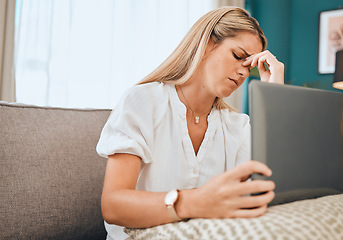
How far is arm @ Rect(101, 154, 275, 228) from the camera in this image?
57 cm

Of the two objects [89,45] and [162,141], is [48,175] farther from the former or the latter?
[89,45]

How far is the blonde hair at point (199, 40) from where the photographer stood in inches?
42.5

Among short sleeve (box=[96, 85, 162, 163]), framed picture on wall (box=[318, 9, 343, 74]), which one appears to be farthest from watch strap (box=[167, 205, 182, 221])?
framed picture on wall (box=[318, 9, 343, 74])

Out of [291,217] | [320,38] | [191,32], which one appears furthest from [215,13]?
[320,38]

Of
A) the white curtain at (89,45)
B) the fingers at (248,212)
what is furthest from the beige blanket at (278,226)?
the white curtain at (89,45)

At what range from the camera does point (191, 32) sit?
1104 millimetres

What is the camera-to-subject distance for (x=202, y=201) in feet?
1.93

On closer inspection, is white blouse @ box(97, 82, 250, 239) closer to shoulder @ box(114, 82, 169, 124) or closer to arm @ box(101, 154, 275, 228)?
shoulder @ box(114, 82, 169, 124)

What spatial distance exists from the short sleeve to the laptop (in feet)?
1.14

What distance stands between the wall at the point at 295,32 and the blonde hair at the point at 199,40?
2.74 m

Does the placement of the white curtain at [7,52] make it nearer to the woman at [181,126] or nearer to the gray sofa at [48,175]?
the gray sofa at [48,175]

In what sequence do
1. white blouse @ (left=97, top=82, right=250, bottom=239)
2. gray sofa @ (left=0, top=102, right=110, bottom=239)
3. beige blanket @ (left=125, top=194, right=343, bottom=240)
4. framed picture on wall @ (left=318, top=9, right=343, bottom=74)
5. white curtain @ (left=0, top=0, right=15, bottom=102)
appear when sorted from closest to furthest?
beige blanket @ (left=125, top=194, right=343, bottom=240), white blouse @ (left=97, top=82, right=250, bottom=239), gray sofa @ (left=0, top=102, right=110, bottom=239), white curtain @ (left=0, top=0, right=15, bottom=102), framed picture on wall @ (left=318, top=9, right=343, bottom=74)

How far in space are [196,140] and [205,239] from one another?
1.86ft

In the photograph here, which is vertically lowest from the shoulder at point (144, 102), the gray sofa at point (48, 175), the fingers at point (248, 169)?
the gray sofa at point (48, 175)
